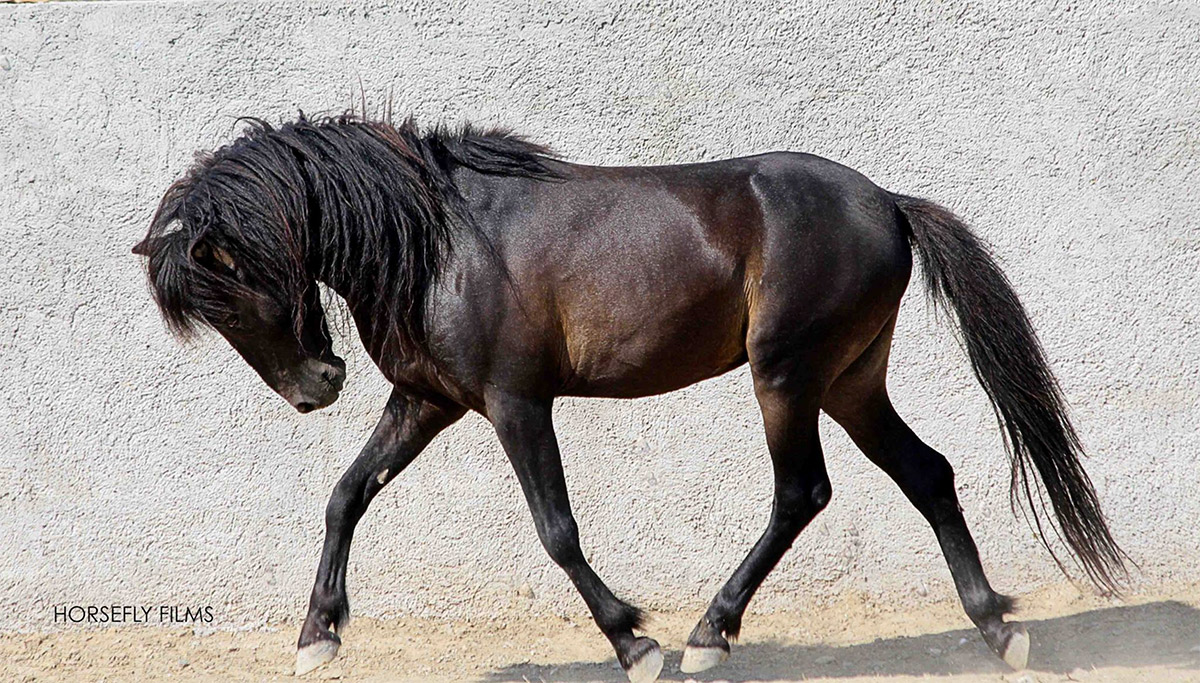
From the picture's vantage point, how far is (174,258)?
10.4ft

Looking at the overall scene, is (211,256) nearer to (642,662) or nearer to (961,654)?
(642,662)

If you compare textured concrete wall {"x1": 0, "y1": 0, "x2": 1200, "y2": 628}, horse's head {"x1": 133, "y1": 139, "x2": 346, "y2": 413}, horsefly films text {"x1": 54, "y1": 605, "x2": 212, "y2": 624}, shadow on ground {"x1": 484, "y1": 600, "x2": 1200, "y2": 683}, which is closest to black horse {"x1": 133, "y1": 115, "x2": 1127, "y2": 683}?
horse's head {"x1": 133, "y1": 139, "x2": 346, "y2": 413}

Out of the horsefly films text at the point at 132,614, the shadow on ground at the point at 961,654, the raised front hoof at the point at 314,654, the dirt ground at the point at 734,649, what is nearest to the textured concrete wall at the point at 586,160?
the horsefly films text at the point at 132,614

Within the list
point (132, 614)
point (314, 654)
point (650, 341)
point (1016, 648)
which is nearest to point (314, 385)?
point (314, 654)

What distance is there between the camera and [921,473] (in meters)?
3.86

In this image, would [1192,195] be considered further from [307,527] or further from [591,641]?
[307,527]

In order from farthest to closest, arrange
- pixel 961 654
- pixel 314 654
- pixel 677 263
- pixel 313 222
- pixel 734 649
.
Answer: pixel 734 649
pixel 961 654
pixel 314 654
pixel 677 263
pixel 313 222

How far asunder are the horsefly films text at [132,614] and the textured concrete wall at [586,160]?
0.04 m

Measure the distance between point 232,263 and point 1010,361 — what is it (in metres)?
2.54

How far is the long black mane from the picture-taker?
10.5ft

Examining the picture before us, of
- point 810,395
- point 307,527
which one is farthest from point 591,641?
point 810,395

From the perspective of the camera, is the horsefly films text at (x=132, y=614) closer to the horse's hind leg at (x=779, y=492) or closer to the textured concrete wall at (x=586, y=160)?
the textured concrete wall at (x=586, y=160)

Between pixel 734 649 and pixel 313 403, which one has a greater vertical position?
pixel 313 403

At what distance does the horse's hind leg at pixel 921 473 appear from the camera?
383cm
